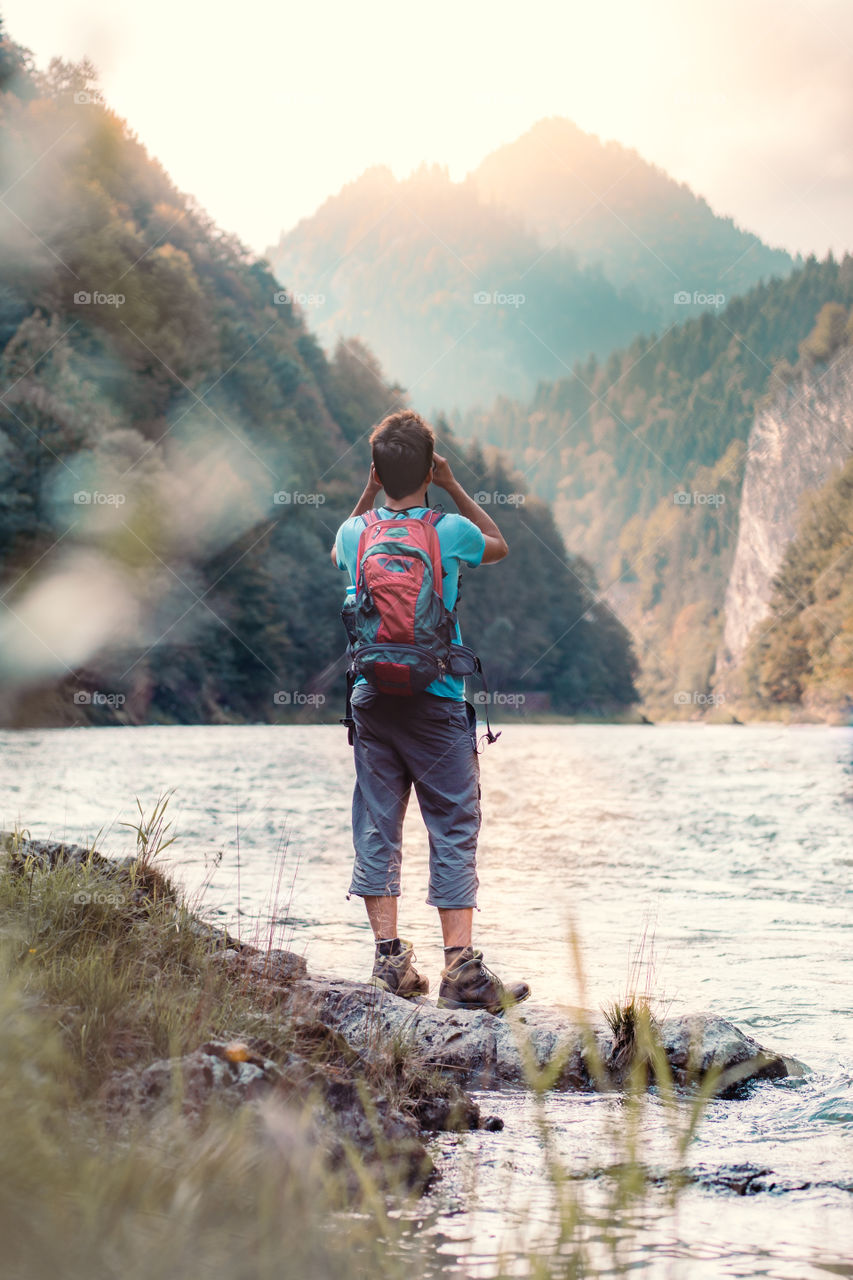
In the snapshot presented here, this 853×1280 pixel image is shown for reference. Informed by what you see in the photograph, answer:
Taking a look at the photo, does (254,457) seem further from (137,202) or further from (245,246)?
(245,246)

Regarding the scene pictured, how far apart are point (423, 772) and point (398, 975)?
30.6 inches

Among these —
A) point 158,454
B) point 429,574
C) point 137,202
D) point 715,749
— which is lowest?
point 715,749

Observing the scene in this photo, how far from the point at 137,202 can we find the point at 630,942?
178 feet

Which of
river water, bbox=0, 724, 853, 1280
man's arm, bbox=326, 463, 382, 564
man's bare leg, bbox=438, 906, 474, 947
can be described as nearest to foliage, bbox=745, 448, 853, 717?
river water, bbox=0, 724, 853, 1280

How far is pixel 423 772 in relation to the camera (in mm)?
4887

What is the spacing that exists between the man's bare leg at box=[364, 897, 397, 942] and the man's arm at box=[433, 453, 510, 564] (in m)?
1.37

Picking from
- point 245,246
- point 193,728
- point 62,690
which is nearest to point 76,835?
point 62,690

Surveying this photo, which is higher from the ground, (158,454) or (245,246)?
(245,246)

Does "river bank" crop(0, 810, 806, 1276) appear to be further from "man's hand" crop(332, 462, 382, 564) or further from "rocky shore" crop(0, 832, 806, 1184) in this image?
"man's hand" crop(332, 462, 382, 564)

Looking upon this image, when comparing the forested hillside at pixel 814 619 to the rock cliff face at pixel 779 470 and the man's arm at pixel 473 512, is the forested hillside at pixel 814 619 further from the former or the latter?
the man's arm at pixel 473 512

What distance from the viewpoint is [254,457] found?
50.1m

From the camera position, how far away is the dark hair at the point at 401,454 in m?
4.91

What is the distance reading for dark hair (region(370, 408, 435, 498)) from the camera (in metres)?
4.91

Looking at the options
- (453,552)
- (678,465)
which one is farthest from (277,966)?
(678,465)
